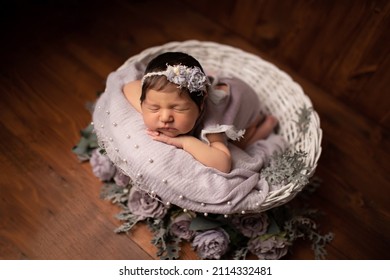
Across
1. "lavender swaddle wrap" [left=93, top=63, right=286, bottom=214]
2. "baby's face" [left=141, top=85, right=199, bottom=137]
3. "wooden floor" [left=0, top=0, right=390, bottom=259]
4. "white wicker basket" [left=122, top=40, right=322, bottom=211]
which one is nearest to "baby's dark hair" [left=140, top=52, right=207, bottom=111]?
"baby's face" [left=141, top=85, right=199, bottom=137]

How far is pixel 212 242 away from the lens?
1.18m

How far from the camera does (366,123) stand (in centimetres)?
162

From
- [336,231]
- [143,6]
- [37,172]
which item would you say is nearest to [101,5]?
[143,6]

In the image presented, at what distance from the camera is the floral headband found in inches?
38.1

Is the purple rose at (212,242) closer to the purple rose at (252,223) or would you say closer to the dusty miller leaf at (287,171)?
the purple rose at (252,223)

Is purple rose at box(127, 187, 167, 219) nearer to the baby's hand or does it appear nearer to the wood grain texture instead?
the baby's hand

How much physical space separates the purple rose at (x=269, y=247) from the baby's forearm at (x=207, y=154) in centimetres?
28

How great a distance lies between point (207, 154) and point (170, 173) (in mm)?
120

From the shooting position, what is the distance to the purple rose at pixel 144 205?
121 cm

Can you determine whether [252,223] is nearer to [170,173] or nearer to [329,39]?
[170,173]

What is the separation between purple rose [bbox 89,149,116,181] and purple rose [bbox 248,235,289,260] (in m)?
0.51

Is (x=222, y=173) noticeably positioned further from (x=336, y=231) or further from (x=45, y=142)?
(x=45, y=142)

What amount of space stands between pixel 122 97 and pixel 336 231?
2.84 ft
